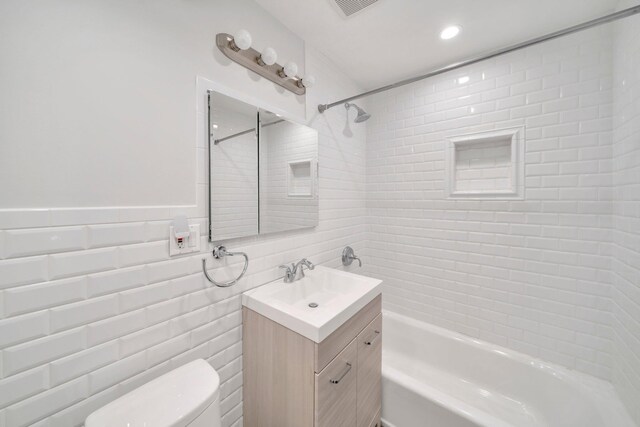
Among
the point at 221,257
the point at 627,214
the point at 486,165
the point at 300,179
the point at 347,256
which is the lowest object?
the point at 347,256

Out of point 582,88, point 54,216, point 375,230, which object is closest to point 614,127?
point 582,88

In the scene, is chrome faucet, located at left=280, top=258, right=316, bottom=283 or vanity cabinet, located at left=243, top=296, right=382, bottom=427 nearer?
vanity cabinet, located at left=243, top=296, right=382, bottom=427

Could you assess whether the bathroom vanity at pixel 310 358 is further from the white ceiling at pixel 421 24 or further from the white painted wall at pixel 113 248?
the white ceiling at pixel 421 24

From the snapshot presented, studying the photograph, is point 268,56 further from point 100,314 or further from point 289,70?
point 100,314

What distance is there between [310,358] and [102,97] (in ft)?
4.07

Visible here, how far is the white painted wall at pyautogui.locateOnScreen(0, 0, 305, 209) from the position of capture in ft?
2.20

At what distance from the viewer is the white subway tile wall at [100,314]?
67 cm

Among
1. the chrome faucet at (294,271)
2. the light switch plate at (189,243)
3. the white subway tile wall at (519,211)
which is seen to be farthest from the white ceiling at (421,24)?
the chrome faucet at (294,271)

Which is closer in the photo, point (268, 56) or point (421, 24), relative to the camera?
point (268, 56)

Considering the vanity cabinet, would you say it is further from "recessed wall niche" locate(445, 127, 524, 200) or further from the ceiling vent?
the ceiling vent

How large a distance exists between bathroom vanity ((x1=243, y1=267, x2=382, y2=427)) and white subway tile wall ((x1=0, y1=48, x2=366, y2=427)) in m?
0.12

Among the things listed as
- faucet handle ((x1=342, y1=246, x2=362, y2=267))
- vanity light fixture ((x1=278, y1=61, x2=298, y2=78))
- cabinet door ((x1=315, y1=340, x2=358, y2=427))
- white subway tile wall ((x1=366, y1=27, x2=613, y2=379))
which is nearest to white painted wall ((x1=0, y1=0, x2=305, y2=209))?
vanity light fixture ((x1=278, y1=61, x2=298, y2=78))

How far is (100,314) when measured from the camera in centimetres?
81

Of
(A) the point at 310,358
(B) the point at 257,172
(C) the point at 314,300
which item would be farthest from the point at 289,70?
(A) the point at 310,358
